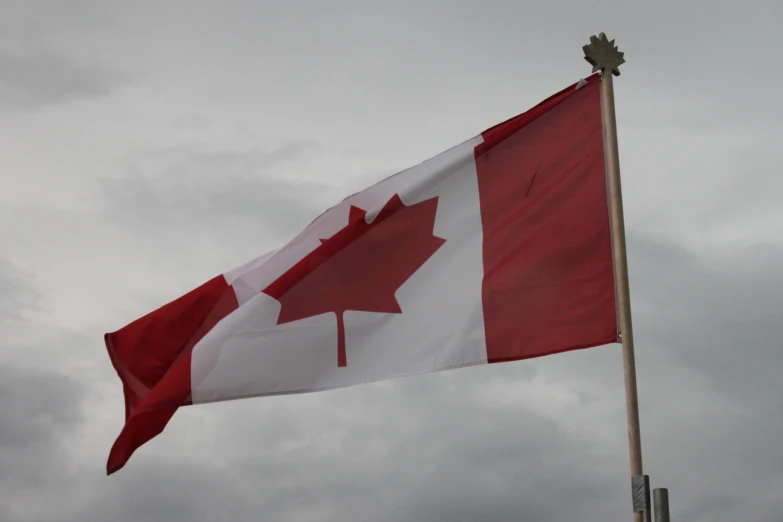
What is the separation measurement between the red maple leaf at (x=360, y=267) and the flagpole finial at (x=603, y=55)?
3.15 metres

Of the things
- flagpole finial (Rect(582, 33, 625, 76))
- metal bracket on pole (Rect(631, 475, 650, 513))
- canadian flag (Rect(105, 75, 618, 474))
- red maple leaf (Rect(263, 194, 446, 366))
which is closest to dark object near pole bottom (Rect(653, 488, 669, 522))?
metal bracket on pole (Rect(631, 475, 650, 513))

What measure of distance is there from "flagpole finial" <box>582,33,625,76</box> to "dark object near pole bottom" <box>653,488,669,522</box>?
601cm

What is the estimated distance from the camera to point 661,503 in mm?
14023

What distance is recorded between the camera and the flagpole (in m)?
14.2

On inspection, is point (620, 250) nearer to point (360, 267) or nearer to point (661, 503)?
point (661, 503)

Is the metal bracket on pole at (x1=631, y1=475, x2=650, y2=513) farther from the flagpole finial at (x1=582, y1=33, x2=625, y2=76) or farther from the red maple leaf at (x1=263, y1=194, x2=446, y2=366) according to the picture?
the flagpole finial at (x1=582, y1=33, x2=625, y2=76)

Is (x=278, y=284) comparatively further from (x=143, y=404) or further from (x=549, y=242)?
(x=549, y=242)

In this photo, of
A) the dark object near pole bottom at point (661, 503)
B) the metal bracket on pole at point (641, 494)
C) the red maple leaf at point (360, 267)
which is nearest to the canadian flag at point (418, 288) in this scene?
the red maple leaf at point (360, 267)

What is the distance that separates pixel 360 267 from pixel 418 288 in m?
0.90

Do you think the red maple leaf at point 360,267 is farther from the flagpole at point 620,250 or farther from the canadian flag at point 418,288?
the flagpole at point 620,250

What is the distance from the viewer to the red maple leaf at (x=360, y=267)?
651 inches

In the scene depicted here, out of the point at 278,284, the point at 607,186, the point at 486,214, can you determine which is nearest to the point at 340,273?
the point at 278,284

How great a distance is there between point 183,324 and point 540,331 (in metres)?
A: 5.24

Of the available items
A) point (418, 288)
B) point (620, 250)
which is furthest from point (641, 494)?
point (418, 288)
